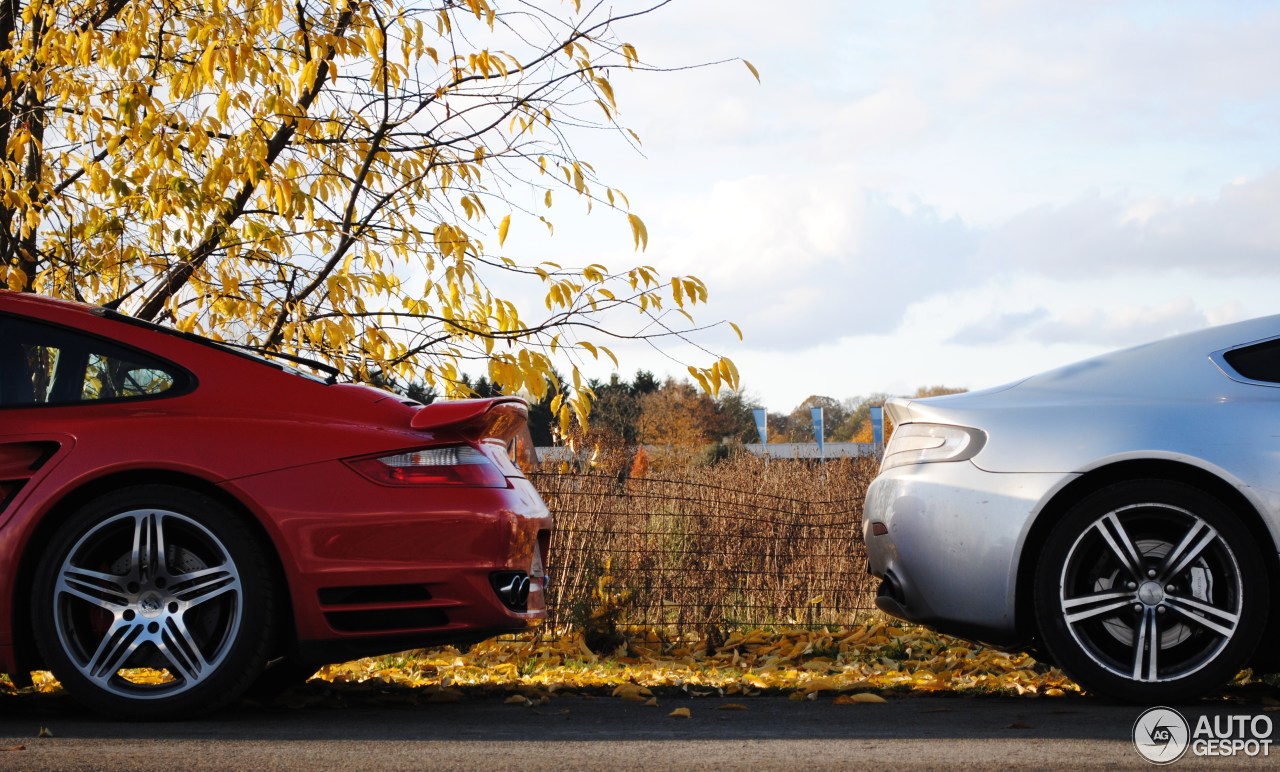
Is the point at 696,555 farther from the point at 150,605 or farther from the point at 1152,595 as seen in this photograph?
the point at 150,605

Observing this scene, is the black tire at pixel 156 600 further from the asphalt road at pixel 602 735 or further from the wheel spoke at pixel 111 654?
the asphalt road at pixel 602 735

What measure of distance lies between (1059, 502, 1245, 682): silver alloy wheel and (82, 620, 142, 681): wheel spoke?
10.9ft

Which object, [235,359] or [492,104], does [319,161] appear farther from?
[235,359]

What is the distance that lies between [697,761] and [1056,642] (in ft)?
5.82

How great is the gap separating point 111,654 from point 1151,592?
368 centimetres

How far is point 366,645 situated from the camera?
15.2ft

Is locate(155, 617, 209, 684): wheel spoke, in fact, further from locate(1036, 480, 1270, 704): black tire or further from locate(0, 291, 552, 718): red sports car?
locate(1036, 480, 1270, 704): black tire

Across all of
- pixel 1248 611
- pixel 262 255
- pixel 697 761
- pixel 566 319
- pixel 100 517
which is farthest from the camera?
pixel 262 255

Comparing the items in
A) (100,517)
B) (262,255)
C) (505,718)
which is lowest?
(505,718)

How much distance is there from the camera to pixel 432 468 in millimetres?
4738

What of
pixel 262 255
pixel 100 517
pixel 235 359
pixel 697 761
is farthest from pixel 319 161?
pixel 697 761

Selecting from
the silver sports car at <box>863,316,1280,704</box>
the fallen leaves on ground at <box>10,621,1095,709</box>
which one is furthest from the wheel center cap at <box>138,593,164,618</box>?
the silver sports car at <box>863,316,1280,704</box>

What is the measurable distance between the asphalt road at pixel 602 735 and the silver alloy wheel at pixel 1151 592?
0.20 meters

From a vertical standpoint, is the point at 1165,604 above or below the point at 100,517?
below
